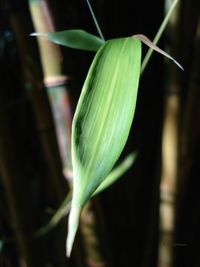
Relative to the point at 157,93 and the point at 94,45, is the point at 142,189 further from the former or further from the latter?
the point at 94,45

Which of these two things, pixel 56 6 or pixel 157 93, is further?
pixel 157 93

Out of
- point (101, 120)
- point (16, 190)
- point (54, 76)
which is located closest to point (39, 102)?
point (54, 76)

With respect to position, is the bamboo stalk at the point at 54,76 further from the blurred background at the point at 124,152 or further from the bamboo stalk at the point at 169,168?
the bamboo stalk at the point at 169,168

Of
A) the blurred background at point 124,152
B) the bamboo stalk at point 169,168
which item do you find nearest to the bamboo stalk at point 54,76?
the blurred background at point 124,152

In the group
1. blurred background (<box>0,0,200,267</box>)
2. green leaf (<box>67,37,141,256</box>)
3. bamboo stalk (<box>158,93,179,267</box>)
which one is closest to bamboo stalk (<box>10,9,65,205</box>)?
blurred background (<box>0,0,200,267</box>)

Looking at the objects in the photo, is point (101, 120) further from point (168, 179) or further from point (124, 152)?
point (124, 152)

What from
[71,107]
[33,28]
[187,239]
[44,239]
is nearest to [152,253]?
[187,239]
